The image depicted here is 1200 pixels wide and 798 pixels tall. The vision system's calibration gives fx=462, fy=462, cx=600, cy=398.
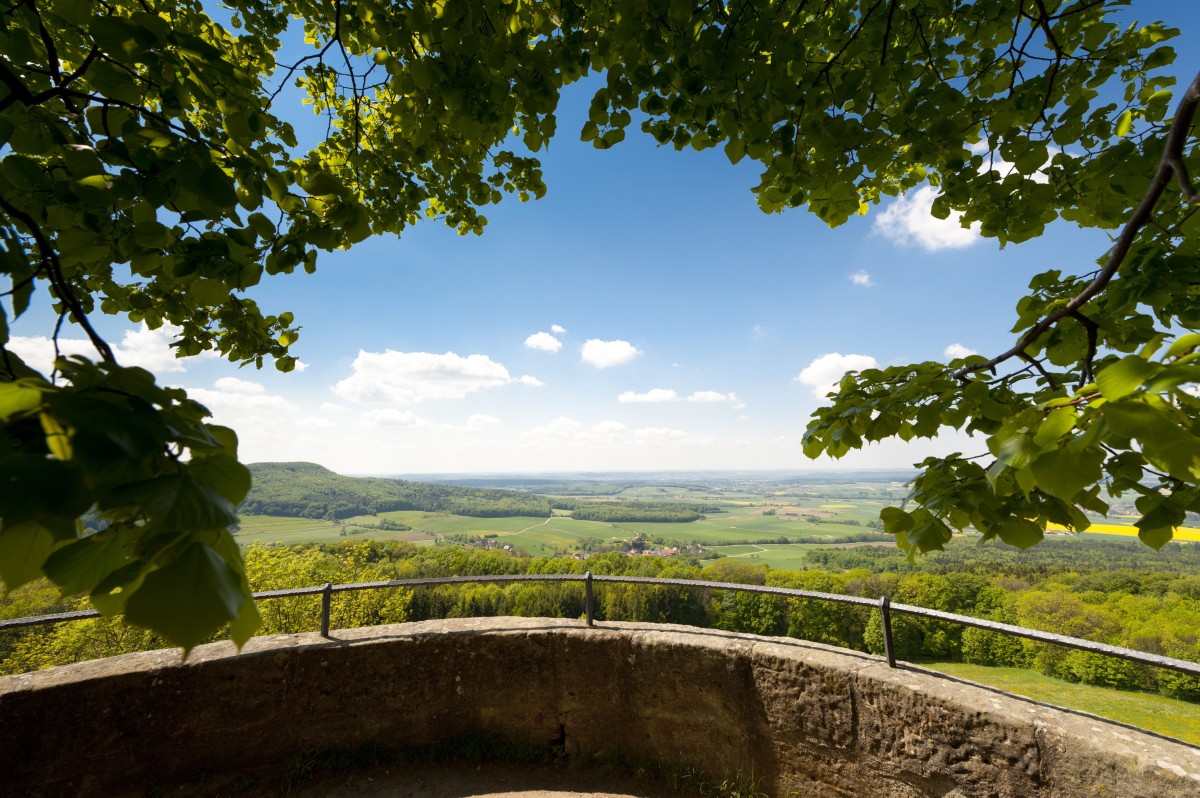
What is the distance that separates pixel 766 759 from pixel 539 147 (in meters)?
5.25

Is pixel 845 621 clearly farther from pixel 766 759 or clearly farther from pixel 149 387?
pixel 149 387

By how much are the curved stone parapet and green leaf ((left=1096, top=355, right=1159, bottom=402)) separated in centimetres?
313

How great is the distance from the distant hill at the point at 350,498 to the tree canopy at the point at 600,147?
105414 mm

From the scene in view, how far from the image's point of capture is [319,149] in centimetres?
421

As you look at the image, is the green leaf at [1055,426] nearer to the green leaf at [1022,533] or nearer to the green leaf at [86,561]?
the green leaf at [1022,533]

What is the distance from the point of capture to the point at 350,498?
358ft

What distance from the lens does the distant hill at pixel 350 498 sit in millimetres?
94938

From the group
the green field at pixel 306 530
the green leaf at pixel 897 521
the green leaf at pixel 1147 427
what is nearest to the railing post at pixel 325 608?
the green leaf at pixel 897 521

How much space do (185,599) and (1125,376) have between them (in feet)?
7.01

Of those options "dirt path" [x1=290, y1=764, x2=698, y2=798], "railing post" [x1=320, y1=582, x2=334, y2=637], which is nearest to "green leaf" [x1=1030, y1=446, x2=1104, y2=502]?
"dirt path" [x1=290, y1=764, x2=698, y2=798]

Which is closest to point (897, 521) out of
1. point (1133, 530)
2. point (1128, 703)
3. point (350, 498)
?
point (1133, 530)

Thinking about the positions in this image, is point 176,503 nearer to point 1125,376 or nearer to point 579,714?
point 1125,376

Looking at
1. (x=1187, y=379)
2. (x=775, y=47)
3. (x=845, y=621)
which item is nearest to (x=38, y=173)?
(x=775, y=47)

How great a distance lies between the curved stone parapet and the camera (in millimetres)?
3119
